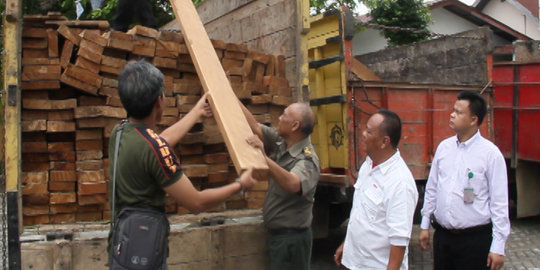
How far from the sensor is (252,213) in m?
4.15

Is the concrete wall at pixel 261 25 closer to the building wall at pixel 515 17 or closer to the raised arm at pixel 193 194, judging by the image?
the raised arm at pixel 193 194

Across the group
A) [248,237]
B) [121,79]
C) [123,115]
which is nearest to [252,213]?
[248,237]

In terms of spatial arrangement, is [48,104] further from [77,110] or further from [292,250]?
[292,250]

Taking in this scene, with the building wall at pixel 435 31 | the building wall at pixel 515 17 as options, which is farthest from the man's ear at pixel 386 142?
the building wall at pixel 515 17

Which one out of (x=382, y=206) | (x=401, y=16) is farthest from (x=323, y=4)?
(x=382, y=206)

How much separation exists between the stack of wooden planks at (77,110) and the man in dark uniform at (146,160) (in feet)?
5.15

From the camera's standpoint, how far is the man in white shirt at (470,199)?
3.12 m

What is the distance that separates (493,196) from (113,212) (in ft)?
7.30

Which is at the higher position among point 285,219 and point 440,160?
point 440,160

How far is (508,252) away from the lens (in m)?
6.55

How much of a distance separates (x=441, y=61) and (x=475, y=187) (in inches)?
173

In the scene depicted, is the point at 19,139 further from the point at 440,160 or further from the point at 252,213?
the point at 440,160

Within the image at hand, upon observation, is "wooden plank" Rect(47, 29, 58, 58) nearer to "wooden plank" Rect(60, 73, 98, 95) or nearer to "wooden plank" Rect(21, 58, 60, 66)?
"wooden plank" Rect(21, 58, 60, 66)

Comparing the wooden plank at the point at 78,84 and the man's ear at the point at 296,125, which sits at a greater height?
the wooden plank at the point at 78,84
